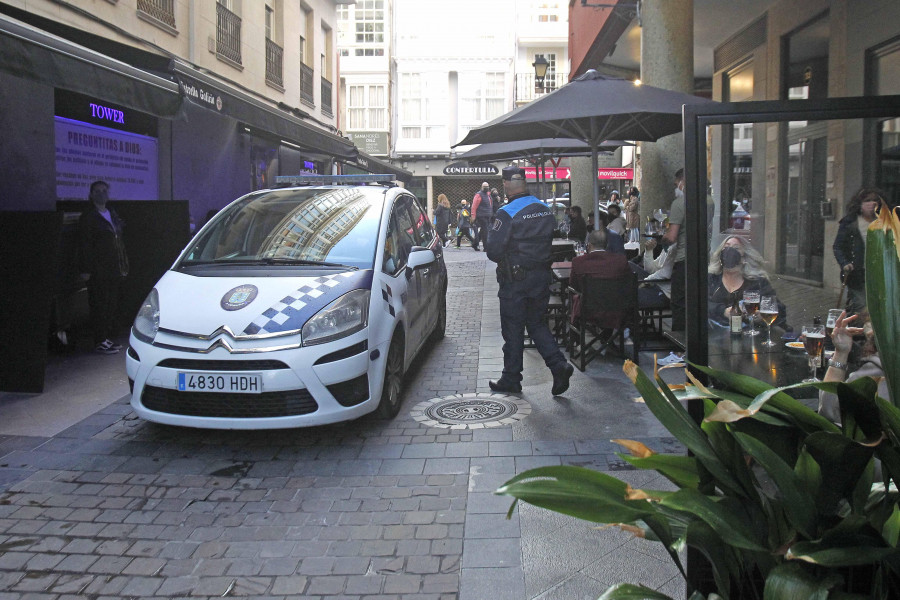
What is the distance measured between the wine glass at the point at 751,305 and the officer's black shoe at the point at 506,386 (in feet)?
9.20

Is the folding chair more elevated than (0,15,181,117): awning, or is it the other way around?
(0,15,181,117): awning

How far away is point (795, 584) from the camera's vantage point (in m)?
1.46

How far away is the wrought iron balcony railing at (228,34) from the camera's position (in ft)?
51.0

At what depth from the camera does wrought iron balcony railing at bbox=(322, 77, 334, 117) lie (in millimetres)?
23938

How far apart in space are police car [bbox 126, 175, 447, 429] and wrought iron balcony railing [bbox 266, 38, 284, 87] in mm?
13365

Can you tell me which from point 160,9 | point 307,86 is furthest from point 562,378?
point 307,86

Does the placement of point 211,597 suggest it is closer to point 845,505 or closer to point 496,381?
point 845,505

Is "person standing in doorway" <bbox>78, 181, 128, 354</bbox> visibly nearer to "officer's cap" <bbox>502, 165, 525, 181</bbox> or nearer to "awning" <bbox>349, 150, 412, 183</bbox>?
"officer's cap" <bbox>502, 165, 525, 181</bbox>

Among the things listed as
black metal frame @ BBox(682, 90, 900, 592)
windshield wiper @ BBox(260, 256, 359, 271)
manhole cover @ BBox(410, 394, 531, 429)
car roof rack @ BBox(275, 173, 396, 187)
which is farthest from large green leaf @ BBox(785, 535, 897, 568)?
car roof rack @ BBox(275, 173, 396, 187)

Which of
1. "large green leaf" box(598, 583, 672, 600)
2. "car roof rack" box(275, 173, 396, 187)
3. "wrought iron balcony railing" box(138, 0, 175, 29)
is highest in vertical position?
"wrought iron balcony railing" box(138, 0, 175, 29)

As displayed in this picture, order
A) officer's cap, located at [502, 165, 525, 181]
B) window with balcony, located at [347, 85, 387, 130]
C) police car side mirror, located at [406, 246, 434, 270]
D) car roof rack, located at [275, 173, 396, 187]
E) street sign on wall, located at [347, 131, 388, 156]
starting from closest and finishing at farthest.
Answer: officer's cap, located at [502, 165, 525, 181] < police car side mirror, located at [406, 246, 434, 270] < car roof rack, located at [275, 173, 396, 187] < window with balcony, located at [347, 85, 387, 130] < street sign on wall, located at [347, 131, 388, 156]

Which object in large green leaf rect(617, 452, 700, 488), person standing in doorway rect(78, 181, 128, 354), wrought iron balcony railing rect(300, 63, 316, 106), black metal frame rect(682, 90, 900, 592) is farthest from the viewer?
wrought iron balcony railing rect(300, 63, 316, 106)

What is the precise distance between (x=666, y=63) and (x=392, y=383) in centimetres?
595

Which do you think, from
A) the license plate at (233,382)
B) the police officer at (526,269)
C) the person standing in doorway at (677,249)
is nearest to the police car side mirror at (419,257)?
the police officer at (526,269)
